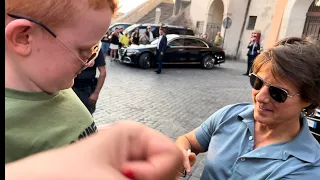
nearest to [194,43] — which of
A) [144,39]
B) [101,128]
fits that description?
[144,39]

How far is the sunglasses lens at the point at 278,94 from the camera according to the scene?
5.66 ft

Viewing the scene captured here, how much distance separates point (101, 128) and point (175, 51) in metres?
12.9

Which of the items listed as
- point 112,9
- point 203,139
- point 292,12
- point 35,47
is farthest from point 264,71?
point 292,12

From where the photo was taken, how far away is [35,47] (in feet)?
2.60

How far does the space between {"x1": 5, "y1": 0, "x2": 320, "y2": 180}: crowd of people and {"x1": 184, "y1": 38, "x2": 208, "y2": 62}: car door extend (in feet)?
39.8

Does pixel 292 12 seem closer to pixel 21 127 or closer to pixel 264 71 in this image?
pixel 264 71

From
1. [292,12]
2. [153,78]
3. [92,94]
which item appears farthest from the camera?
[292,12]

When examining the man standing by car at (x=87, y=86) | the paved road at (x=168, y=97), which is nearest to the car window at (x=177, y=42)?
→ the paved road at (x=168, y=97)

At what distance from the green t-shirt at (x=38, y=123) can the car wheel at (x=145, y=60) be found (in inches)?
476

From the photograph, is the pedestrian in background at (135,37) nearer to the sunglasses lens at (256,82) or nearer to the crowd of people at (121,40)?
the crowd of people at (121,40)

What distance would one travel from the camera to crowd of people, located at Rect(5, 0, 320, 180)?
48 centimetres

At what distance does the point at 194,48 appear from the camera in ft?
46.2

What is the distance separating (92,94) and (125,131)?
340 cm

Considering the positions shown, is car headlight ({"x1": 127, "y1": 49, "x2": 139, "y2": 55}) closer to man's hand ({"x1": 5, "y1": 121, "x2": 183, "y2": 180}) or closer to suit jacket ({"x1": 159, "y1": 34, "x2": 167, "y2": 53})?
suit jacket ({"x1": 159, "y1": 34, "x2": 167, "y2": 53})
